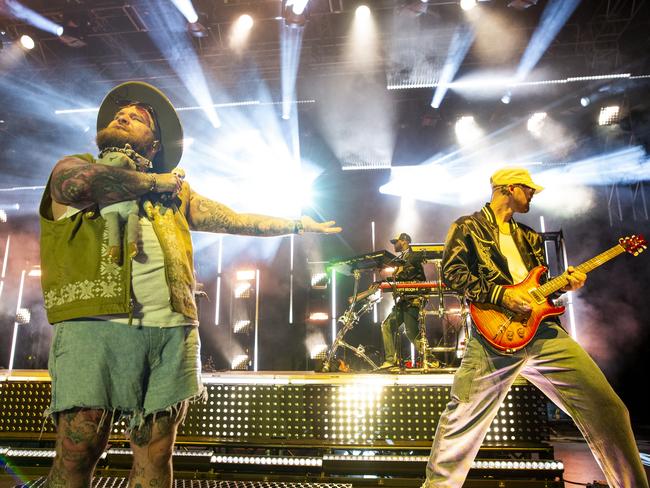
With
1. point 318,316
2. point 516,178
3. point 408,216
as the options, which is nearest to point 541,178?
point 408,216

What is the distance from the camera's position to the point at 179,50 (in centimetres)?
945

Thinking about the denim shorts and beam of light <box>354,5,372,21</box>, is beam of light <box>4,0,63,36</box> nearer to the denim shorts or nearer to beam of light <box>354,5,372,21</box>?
beam of light <box>354,5,372,21</box>

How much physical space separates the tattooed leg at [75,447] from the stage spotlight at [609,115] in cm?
1205

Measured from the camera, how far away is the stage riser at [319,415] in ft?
12.9

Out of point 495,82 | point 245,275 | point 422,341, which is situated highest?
point 495,82

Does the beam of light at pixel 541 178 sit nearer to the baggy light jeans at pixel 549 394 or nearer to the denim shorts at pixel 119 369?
the baggy light jeans at pixel 549 394

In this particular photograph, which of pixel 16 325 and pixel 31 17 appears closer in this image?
pixel 31 17

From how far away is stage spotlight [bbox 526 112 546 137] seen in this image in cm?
1110

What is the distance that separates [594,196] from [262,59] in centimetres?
919

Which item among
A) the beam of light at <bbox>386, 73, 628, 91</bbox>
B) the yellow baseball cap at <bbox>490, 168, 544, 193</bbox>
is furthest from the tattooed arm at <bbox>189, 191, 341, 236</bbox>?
the beam of light at <bbox>386, 73, 628, 91</bbox>

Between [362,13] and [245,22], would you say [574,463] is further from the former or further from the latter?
[245,22]

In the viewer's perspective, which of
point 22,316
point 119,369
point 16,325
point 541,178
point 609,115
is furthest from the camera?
point 16,325

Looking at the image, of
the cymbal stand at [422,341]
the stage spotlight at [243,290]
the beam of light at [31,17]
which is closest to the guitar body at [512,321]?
the cymbal stand at [422,341]

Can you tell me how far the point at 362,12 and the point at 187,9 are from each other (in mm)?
3381
